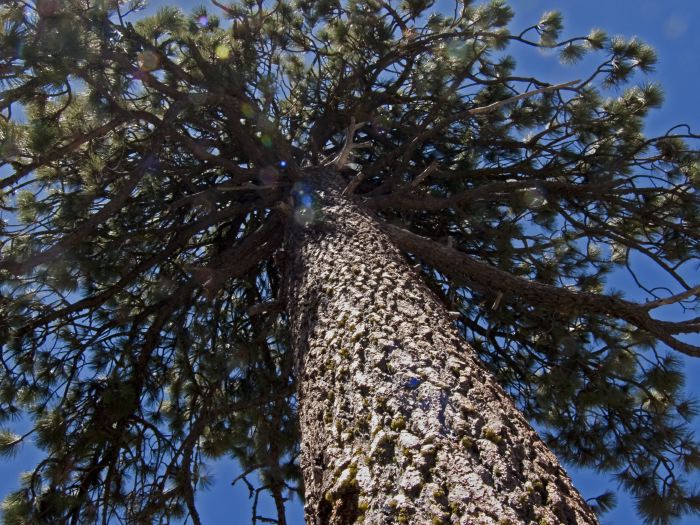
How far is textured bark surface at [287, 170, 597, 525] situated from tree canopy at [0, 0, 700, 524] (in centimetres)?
91

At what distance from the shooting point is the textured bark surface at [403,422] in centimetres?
160

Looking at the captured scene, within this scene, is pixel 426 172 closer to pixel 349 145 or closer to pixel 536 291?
pixel 349 145

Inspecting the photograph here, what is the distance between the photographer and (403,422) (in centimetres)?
186

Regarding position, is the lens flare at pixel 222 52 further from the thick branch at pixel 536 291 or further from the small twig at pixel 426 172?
the thick branch at pixel 536 291

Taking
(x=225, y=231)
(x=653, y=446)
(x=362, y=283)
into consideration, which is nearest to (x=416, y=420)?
(x=362, y=283)

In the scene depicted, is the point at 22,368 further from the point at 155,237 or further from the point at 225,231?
the point at 225,231

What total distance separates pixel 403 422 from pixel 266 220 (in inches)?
131

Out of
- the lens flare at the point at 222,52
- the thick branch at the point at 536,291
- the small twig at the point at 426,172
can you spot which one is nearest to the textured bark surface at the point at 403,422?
the thick branch at the point at 536,291

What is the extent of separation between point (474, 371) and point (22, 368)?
11.8 feet

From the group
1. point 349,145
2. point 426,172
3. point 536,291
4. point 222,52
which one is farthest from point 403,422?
point 222,52

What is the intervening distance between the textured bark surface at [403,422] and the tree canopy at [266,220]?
907mm

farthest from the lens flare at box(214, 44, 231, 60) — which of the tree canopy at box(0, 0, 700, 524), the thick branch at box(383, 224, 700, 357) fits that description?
the thick branch at box(383, 224, 700, 357)

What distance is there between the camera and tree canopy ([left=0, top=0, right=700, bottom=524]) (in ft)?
12.8

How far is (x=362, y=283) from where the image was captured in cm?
277
